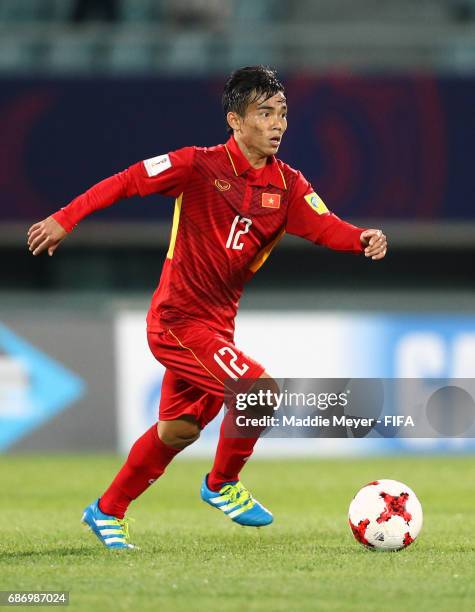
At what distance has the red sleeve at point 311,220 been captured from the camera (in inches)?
228

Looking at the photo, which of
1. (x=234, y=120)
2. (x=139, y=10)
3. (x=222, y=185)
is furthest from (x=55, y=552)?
(x=139, y=10)

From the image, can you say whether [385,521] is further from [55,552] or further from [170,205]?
[170,205]

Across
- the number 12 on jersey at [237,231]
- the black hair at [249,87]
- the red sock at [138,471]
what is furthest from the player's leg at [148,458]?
the black hair at [249,87]

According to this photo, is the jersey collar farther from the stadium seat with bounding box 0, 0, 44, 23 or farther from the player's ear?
the stadium seat with bounding box 0, 0, 44, 23

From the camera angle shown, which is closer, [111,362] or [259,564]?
[259,564]

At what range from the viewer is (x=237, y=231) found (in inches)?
227

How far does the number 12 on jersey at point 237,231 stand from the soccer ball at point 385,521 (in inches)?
47.0

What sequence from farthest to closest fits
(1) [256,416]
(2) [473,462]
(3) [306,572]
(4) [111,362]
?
(4) [111,362]
(2) [473,462]
(1) [256,416]
(3) [306,572]

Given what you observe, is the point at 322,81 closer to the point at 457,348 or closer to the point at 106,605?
the point at 457,348

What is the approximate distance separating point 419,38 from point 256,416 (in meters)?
9.56

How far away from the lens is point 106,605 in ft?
14.2

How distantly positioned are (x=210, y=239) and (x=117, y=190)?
48cm

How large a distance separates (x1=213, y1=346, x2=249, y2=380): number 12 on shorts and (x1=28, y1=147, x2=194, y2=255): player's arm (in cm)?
74

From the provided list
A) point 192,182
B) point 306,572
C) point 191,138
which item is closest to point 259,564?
point 306,572
